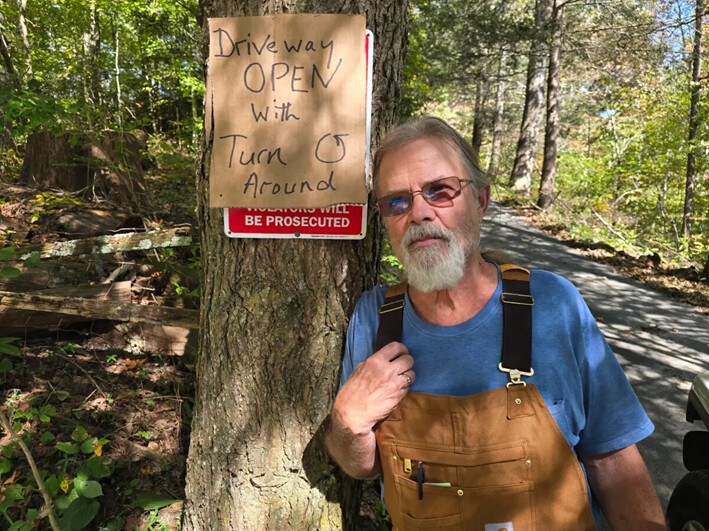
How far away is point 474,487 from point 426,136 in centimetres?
113

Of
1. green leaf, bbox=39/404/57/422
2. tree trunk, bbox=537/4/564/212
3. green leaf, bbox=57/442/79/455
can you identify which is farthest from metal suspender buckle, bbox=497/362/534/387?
tree trunk, bbox=537/4/564/212

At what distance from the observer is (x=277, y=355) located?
5.26 feet

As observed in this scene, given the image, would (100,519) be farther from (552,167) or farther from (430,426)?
(552,167)

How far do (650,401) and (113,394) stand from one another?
463 centimetres

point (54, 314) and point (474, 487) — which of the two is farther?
point (54, 314)

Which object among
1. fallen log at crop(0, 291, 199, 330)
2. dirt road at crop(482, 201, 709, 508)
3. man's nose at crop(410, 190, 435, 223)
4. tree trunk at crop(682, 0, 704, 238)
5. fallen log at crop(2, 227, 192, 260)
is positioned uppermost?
tree trunk at crop(682, 0, 704, 238)

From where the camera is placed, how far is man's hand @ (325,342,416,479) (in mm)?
1354

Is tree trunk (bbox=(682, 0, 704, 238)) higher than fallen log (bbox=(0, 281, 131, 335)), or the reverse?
tree trunk (bbox=(682, 0, 704, 238))

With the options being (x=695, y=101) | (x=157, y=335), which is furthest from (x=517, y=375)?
(x=695, y=101)

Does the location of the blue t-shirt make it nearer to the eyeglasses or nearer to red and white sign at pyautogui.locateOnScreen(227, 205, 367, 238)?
the eyeglasses

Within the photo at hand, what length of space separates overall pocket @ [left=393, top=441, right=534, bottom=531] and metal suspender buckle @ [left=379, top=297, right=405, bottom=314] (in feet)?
1.46

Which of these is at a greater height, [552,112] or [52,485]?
[552,112]

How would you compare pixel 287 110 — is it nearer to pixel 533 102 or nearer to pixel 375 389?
pixel 375 389

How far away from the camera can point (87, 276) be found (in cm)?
365
